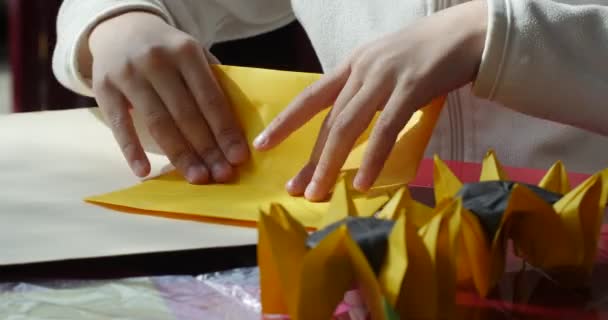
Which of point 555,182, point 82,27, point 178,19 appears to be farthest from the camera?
point 178,19

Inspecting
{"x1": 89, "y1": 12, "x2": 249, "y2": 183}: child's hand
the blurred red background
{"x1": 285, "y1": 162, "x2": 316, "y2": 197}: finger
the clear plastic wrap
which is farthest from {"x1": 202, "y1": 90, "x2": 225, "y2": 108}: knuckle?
the blurred red background

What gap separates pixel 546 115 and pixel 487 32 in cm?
9

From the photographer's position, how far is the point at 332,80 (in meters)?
0.62

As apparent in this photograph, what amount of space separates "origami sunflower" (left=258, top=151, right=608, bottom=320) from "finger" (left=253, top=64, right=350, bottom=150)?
176 millimetres

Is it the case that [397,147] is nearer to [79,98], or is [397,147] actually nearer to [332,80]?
[332,80]

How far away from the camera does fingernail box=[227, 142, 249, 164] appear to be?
0.62 meters

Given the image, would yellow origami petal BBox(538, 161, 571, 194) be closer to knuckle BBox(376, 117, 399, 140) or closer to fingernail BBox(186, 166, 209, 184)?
knuckle BBox(376, 117, 399, 140)

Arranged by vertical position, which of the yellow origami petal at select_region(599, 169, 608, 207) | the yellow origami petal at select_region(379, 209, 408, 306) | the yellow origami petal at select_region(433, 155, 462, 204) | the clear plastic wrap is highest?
the yellow origami petal at select_region(379, 209, 408, 306)

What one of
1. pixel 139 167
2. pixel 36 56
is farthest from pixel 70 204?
pixel 36 56

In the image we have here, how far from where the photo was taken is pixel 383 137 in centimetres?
A: 58

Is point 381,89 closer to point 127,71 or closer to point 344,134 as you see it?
point 344,134

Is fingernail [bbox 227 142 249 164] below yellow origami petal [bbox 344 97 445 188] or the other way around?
below

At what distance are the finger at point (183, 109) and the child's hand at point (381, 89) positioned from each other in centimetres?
5

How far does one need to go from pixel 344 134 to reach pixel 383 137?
0.03 metres
